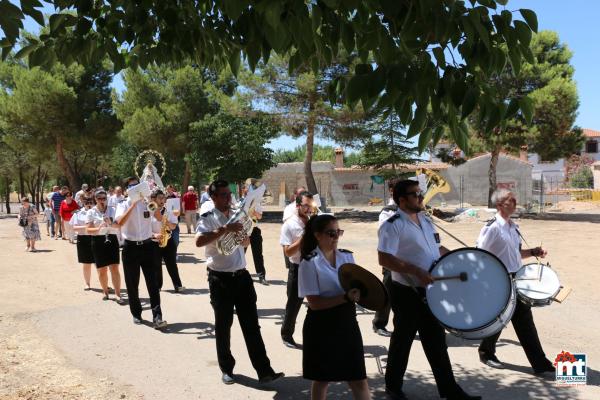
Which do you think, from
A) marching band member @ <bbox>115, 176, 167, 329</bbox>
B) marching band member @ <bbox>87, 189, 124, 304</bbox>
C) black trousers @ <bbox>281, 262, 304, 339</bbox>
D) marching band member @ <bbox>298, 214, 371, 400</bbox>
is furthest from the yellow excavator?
marching band member @ <bbox>298, 214, 371, 400</bbox>

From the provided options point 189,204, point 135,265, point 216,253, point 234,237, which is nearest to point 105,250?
point 135,265

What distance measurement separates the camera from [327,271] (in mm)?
3736

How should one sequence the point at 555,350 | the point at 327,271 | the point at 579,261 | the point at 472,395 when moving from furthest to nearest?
the point at 579,261 → the point at 555,350 → the point at 472,395 → the point at 327,271

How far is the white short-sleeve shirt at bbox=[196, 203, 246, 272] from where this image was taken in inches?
197

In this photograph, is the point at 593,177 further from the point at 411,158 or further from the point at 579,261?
the point at 579,261

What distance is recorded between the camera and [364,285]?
3.60 m

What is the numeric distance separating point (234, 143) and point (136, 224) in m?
20.8

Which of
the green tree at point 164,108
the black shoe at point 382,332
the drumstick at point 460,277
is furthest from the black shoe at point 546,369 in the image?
the green tree at point 164,108

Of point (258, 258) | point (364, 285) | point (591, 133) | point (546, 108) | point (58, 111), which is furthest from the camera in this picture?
point (591, 133)

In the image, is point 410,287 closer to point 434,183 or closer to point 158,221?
point 158,221

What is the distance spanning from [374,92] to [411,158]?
31892 mm

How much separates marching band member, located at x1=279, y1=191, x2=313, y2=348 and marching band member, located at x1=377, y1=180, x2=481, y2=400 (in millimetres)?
1608

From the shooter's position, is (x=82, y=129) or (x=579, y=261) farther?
(x=82, y=129)

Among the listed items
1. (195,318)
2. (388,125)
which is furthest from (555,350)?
(388,125)
